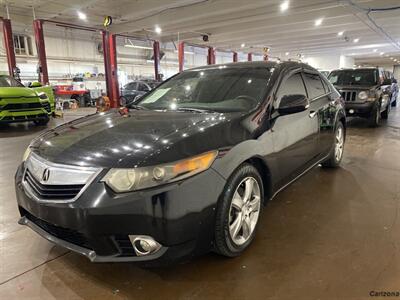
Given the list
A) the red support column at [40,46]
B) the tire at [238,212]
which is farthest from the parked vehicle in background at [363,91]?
the red support column at [40,46]

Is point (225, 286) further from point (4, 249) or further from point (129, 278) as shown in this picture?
point (4, 249)

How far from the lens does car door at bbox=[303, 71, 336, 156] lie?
3.18 meters

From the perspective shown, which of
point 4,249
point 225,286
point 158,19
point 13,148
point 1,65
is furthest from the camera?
point 1,65

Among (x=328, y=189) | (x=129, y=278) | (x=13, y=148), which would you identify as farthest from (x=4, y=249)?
(x=13, y=148)

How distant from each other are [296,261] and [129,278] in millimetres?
1094

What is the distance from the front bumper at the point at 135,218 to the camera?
61.5 inches

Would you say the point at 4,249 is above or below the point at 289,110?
below

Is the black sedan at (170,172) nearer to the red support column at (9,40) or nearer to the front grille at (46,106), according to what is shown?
the front grille at (46,106)

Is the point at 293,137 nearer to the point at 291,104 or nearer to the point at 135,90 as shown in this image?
the point at 291,104

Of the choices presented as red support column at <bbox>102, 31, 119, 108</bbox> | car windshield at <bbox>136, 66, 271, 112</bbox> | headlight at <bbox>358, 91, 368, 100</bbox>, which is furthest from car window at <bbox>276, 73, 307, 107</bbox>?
red support column at <bbox>102, 31, 119, 108</bbox>

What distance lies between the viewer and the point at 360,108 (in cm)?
732

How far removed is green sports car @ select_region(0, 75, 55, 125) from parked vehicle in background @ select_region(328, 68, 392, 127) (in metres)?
7.76

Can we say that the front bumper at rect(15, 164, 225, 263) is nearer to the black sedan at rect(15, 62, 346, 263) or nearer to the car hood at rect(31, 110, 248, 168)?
the black sedan at rect(15, 62, 346, 263)

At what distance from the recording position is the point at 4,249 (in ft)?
7.51
